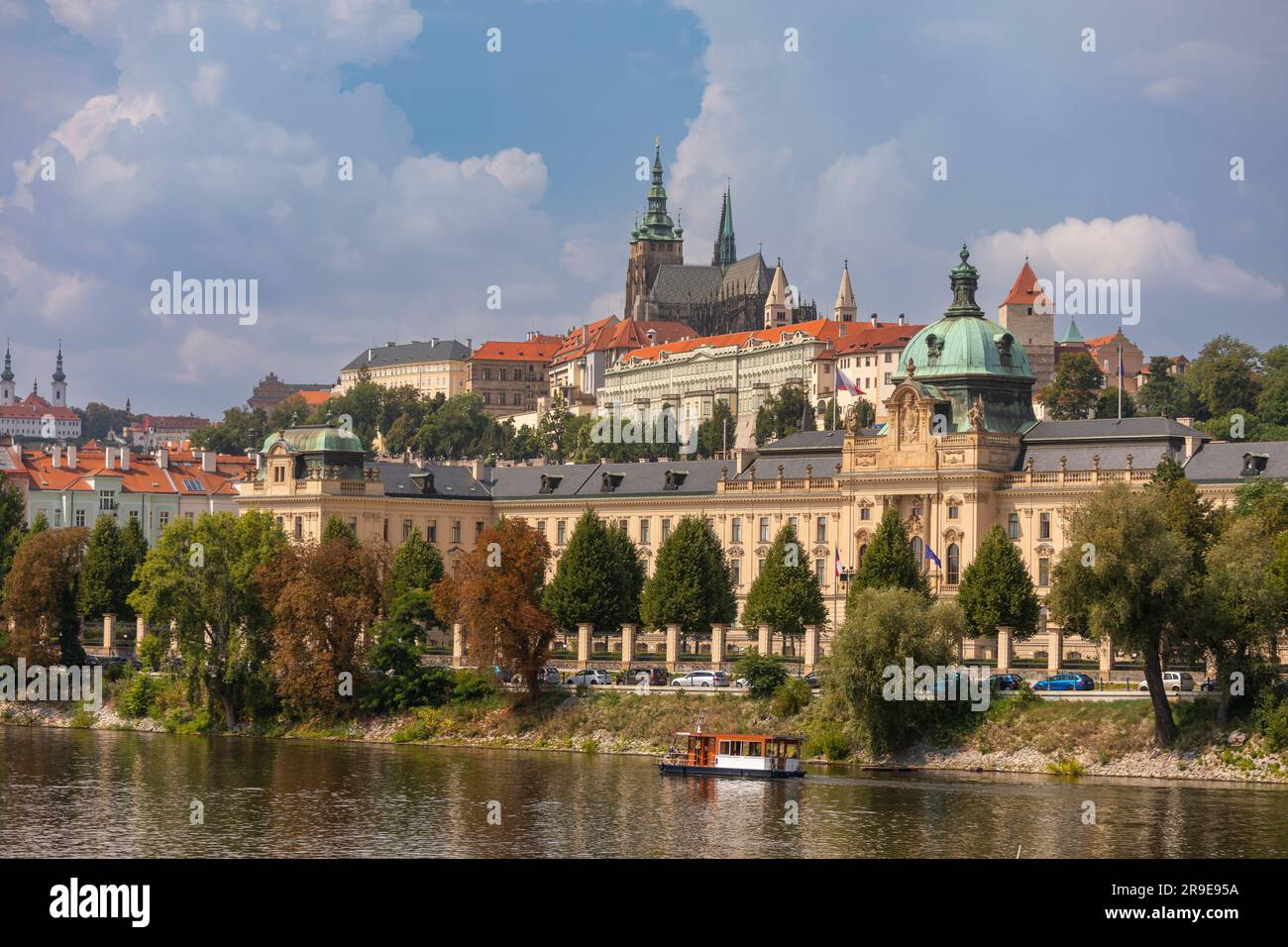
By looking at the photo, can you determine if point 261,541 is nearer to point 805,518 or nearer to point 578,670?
point 578,670

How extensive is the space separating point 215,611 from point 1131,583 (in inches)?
1863

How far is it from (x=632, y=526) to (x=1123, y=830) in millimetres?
75019

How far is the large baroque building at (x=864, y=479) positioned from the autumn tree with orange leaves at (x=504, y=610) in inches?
795

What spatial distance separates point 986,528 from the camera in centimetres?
12456

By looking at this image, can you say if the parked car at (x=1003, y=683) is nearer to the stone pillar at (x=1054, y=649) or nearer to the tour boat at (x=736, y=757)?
the stone pillar at (x=1054, y=649)

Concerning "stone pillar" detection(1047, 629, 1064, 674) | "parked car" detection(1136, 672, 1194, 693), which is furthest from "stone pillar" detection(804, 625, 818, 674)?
"parked car" detection(1136, 672, 1194, 693)

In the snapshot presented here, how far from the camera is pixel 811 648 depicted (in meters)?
105

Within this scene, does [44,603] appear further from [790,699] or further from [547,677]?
[790,699]

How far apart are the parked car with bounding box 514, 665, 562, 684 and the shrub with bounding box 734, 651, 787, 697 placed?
11391 millimetres

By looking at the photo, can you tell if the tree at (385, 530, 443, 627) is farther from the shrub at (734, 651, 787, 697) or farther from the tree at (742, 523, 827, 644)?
the shrub at (734, 651, 787, 697)

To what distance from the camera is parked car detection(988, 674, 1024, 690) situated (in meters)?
92.4

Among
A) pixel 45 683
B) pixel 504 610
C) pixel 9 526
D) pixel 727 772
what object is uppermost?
pixel 9 526

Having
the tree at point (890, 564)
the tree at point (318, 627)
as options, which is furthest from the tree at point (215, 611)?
the tree at point (890, 564)

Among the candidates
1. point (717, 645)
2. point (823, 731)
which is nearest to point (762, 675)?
point (823, 731)
